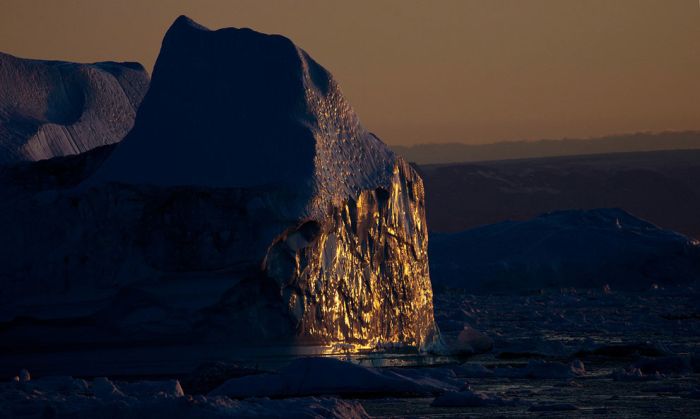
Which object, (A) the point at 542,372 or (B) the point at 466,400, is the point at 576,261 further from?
(B) the point at 466,400

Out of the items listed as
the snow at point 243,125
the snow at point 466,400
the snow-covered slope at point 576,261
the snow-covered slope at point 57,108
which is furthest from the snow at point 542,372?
the snow-covered slope at point 576,261

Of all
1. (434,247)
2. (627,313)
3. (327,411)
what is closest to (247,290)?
(327,411)

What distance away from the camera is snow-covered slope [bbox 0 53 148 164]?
44.5ft

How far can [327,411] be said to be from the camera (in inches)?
249

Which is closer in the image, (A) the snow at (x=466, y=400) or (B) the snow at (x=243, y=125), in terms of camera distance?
(A) the snow at (x=466, y=400)

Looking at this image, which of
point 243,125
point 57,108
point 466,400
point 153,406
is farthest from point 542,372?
point 57,108

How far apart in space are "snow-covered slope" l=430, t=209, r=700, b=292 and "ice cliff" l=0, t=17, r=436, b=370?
1813cm

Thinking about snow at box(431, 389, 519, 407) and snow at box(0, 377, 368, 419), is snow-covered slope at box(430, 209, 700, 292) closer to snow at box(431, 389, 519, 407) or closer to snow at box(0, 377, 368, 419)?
snow at box(431, 389, 519, 407)

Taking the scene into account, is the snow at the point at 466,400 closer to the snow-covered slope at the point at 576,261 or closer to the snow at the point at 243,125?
the snow at the point at 243,125

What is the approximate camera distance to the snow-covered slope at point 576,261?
28984 mm

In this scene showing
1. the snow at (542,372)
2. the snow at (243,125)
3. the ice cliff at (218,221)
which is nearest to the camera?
the snow at (542,372)

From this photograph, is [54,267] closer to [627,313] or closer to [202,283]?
[202,283]

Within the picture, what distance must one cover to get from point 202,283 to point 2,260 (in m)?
2.13

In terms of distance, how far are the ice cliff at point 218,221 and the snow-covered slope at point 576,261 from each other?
18.1 metres
